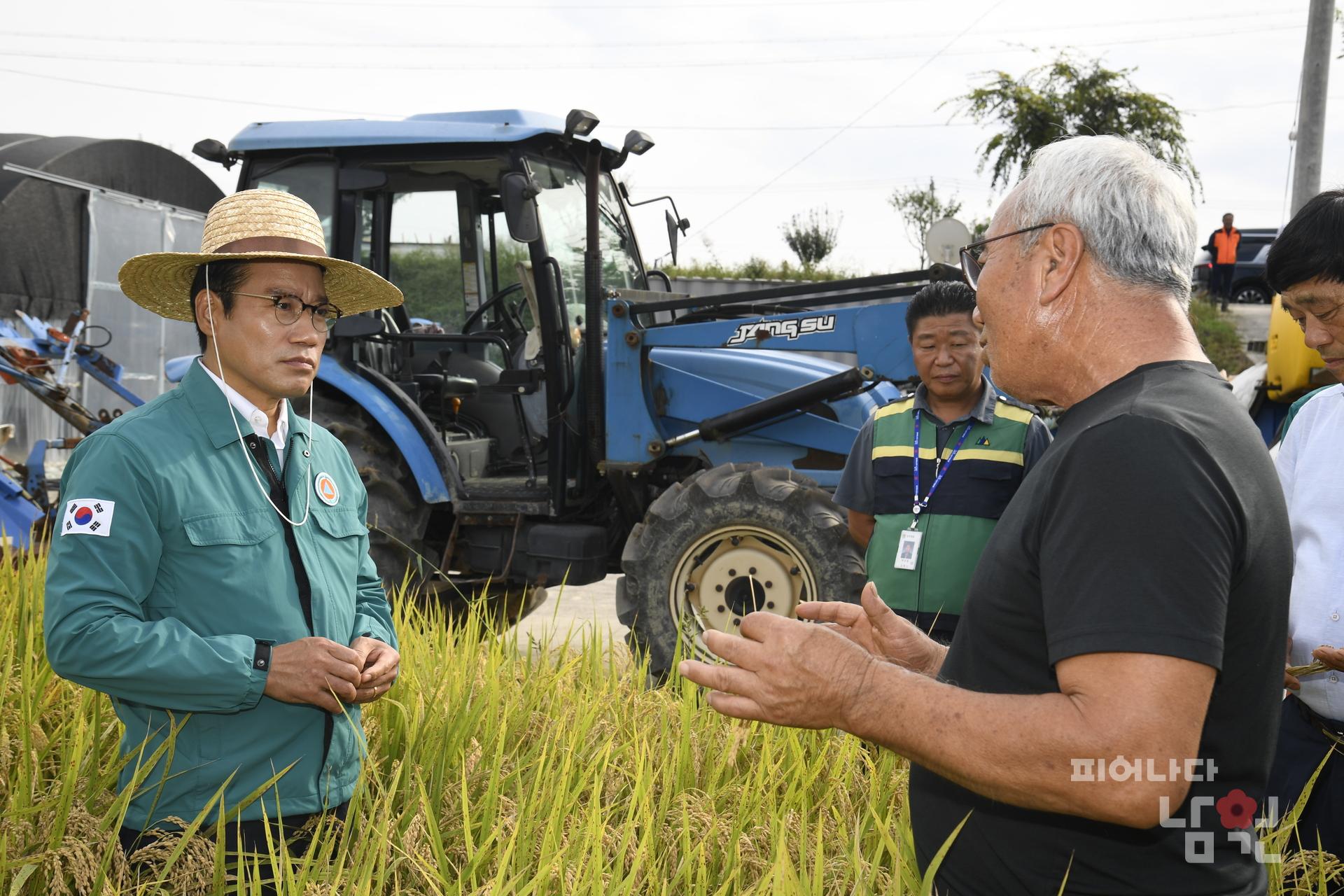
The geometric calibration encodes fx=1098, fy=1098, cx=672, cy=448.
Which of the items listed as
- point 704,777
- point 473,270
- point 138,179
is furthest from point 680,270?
point 704,777

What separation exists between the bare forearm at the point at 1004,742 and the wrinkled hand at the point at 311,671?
917 mm

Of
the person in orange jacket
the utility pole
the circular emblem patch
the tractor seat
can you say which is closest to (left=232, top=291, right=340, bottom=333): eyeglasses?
the circular emblem patch

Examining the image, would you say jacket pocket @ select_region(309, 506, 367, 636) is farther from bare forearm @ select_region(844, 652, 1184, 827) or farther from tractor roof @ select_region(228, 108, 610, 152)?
tractor roof @ select_region(228, 108, 610, 152)

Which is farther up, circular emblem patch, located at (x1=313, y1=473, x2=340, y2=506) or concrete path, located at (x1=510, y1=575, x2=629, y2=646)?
→ circular emblem patch, located at (x1=313, y1=473, x2=340, y2=506)

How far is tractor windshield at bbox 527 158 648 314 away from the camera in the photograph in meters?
5.23

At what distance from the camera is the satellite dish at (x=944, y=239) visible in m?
4.71

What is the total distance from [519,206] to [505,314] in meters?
0.87

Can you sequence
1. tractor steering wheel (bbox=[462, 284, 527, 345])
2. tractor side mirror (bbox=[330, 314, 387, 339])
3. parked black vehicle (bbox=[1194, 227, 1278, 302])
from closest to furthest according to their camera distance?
tractor side mirror (bbox=[330, 314, 387, 339]) < tractor steering wheel (bbox=[462, 284, 527, 345]) < parked black vehicle (bbox=[1194, 227, 1278, 302])

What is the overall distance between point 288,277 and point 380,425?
11.0 feet

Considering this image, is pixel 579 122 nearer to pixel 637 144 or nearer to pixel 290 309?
pixel 637 144

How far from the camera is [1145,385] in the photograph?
1275 mm

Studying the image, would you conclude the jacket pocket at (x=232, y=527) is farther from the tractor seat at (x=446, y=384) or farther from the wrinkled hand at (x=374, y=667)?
the tractor seat at (x=446, y=384)

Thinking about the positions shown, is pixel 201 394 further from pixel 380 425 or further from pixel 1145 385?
pixel 380 425

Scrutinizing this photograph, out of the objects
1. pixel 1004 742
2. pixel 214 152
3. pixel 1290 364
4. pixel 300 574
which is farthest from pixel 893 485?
pixel 214 152
